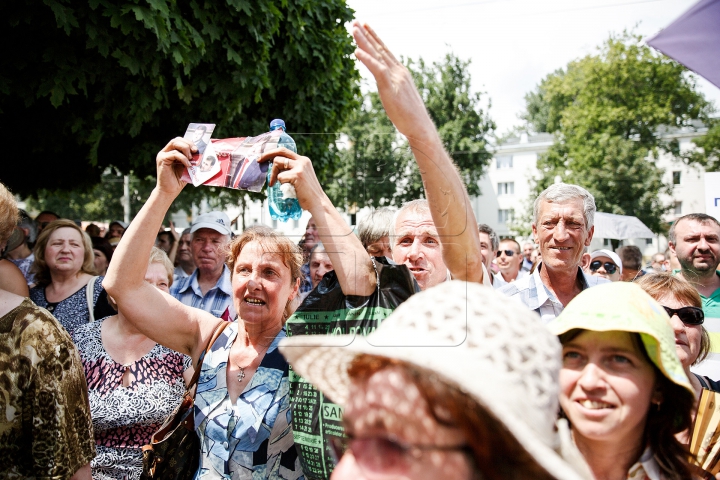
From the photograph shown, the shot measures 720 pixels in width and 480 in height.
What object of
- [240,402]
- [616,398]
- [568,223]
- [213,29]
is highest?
[213,29]

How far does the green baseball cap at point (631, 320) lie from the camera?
4.64 feet

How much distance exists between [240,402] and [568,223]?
187 cm

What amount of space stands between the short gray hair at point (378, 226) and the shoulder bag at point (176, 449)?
0.93m

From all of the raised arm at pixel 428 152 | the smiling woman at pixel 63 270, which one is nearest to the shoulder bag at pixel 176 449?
the raised arm at pixel 428 152

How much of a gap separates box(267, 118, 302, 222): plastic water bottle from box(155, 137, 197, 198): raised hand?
29 centimetres

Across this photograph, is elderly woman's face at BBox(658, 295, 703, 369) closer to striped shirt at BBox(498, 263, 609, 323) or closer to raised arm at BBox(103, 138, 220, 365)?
striped shirt at BBox(498, 263, 609, 323)

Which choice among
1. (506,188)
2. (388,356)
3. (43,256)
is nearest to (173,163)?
(388,356)

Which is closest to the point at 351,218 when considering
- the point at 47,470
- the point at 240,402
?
→ the point at 240,402

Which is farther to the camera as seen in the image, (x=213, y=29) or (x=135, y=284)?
(x=213, y=29)

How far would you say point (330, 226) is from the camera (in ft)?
5.92

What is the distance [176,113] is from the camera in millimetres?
6113

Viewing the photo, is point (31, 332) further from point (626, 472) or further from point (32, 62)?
point (32, 62)

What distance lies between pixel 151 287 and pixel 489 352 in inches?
66.4

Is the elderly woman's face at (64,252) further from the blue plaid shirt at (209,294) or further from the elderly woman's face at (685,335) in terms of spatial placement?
the elderly woman's face at (685,335)
